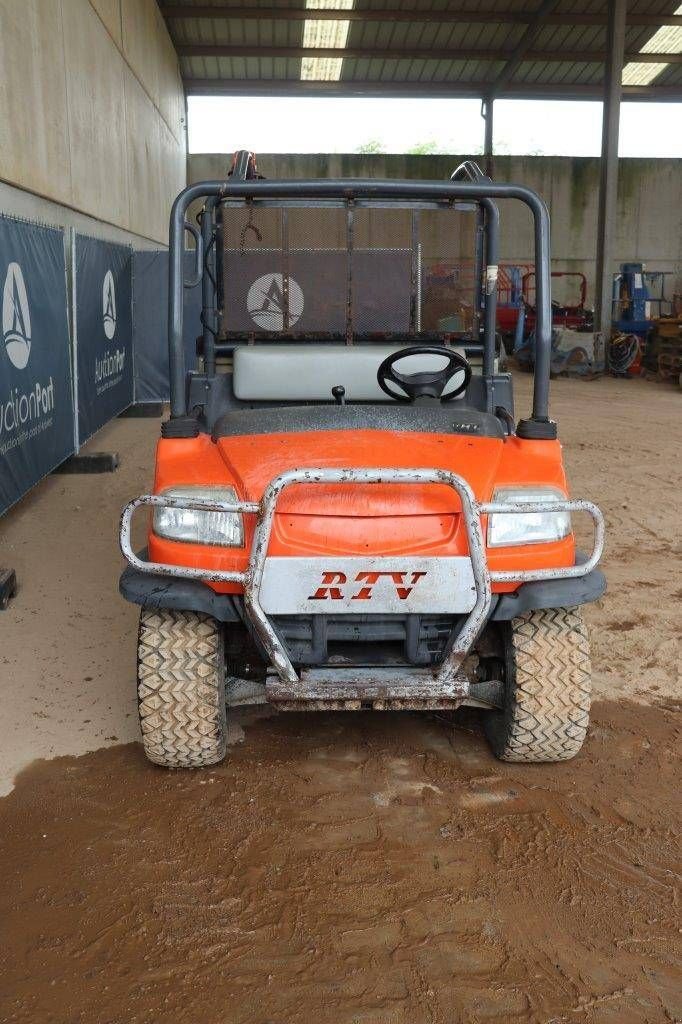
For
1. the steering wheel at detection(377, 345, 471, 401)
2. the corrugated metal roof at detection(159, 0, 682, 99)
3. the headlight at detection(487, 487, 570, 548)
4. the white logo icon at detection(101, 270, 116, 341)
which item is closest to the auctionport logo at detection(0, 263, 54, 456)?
the white logo icon at detection(101, 270, 116, 341)

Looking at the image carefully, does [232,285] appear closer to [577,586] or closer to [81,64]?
[577,586]

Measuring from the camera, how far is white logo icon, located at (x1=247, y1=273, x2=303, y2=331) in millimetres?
4098

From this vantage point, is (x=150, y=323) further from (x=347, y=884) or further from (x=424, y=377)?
(x=347, y=884)

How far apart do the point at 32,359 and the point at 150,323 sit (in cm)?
553

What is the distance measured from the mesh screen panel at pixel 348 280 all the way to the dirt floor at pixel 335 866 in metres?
1.66

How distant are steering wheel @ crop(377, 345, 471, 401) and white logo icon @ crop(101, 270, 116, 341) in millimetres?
6886

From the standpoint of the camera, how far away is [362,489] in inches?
115

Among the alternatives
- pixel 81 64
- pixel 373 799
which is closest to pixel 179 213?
pixel 373 799

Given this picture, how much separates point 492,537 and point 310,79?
72.5 feet

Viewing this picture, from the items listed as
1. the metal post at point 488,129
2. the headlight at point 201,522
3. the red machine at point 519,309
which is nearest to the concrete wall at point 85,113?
the headlight at point 201,522

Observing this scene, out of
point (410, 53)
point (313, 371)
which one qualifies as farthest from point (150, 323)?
point (410, 53)

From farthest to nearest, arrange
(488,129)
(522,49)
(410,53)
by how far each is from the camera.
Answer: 1. (488,129)
2. (410,53)
3. (522,49)

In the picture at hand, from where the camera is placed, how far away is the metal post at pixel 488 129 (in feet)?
76.1

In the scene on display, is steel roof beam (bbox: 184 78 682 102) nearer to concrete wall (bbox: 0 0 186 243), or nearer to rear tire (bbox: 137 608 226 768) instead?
concrete wall (bbox: 0 0 186 243)
